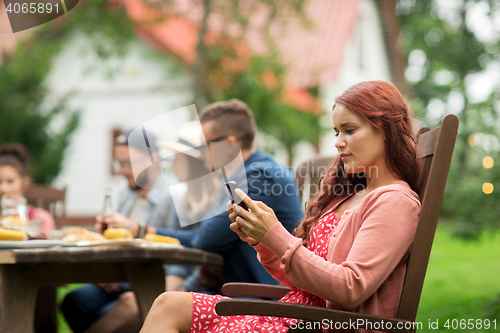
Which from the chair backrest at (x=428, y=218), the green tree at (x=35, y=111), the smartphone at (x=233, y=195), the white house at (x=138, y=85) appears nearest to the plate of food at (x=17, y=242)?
the smartphone at (x=233, y=195)

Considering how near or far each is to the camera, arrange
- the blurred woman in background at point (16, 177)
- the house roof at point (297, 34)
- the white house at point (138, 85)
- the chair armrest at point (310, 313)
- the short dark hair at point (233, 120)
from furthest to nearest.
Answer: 1. the white house at point (138, 85)
2. the house roof at point (297, 34)
3. the blurred woman in background at point (16, 177)
4. the short dark hair at point (233, 120)
5. the chair armrest at point (310, 313)

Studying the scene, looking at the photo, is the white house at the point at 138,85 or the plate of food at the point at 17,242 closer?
the plate of food at the point at 17,242

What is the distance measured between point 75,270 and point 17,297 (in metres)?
0.28

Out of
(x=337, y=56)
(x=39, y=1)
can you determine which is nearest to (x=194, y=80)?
(x=337, y=56)

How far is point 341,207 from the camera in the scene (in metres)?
1.83

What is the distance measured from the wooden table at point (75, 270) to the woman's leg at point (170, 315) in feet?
1.66

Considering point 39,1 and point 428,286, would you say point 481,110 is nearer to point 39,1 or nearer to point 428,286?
point 428,286

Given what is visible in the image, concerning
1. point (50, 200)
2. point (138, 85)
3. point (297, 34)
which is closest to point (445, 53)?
point (297, 34)

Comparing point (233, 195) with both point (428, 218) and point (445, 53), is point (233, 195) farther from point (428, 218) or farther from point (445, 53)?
point (445, 53)

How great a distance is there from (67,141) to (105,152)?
282 cm

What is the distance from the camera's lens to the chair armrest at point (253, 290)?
6.61ft

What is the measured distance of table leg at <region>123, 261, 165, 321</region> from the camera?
7.68 ft

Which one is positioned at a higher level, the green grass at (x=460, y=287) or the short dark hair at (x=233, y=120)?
the short dark hair at (x=233, y=120)

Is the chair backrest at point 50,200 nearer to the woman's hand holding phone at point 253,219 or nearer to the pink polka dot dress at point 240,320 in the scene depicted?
the pink polka dot dress at point 240,320
